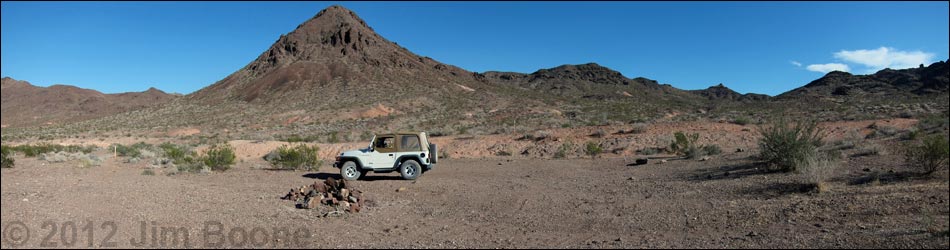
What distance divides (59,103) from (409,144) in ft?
223

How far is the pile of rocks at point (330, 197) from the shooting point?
402 inches

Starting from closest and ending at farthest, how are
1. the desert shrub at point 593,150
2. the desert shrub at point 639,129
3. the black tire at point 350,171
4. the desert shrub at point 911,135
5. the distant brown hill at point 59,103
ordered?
the distant brown hill at point 59,103 → the desert shrub at point 911,135 → the black tire at point 350,171 → the desert shrub at point 593,150 → the desert shrub at point 639,129

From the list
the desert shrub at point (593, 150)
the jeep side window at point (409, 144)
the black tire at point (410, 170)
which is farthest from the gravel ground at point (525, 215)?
the desert shrub at point (593, 150)

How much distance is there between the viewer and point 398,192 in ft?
43.4

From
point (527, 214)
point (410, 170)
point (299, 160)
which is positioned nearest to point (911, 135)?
point (527, 214)

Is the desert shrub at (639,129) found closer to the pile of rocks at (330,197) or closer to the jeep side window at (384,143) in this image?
the jeep side window at (384,143)

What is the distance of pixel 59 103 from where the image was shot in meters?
63.6

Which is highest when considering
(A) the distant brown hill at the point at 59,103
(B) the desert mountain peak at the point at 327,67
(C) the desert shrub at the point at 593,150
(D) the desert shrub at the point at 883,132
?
(B) the desert mountain peak at the point at 327,67

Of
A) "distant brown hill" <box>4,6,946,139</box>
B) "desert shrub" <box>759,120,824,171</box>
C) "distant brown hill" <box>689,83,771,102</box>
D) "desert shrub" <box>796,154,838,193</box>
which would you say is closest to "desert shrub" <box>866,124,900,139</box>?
"distant brown hill" <box>4,6,946,139</box>

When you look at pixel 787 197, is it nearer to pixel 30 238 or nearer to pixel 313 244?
pixel 313 244

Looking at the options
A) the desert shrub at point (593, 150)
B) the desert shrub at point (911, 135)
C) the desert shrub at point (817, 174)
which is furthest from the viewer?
the desert shrub at point (593, 150)

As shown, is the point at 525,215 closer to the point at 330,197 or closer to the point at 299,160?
the point at 330,197

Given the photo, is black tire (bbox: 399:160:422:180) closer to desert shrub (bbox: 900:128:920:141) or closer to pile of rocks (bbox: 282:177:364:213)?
pile of rocks (bbox: 282:177:364:213)

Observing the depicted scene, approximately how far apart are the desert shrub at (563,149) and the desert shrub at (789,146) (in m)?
10.2
